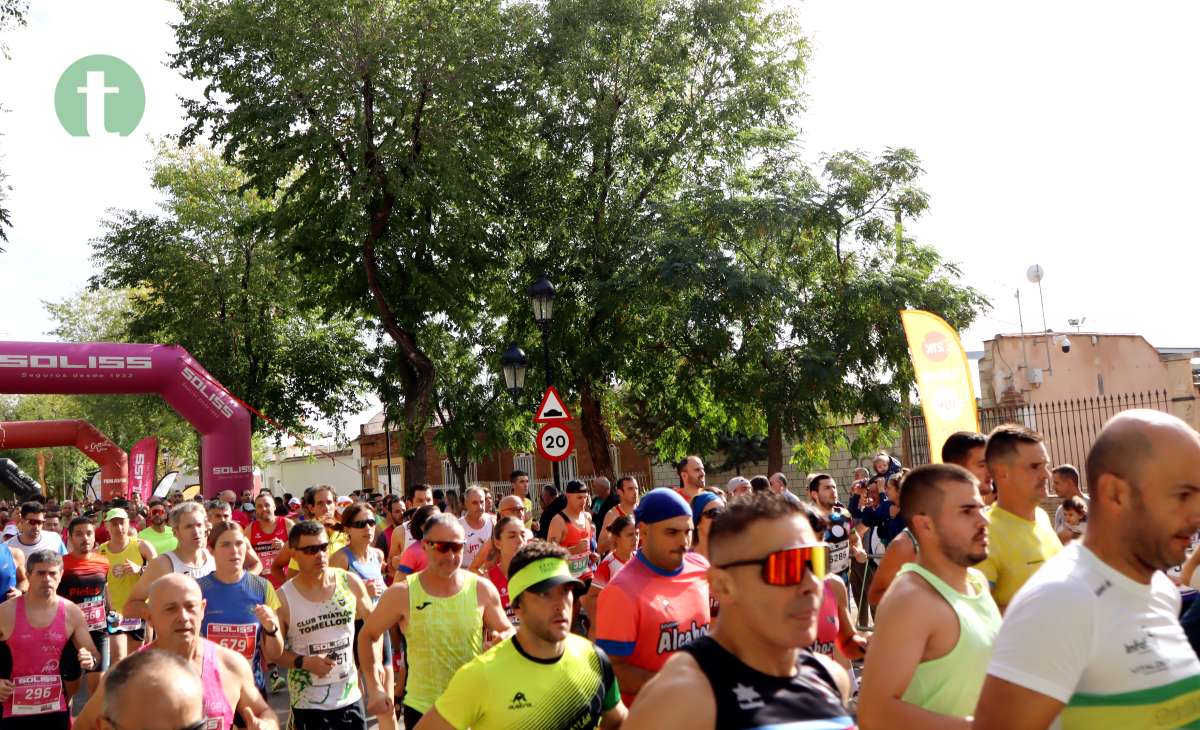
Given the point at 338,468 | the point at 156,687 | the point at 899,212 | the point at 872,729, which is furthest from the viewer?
the point at 338,468

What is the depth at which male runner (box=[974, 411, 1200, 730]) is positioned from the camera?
2.51 m

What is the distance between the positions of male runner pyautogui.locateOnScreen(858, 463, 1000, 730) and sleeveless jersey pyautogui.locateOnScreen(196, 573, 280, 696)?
446cm

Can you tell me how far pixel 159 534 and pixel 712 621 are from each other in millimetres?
8468

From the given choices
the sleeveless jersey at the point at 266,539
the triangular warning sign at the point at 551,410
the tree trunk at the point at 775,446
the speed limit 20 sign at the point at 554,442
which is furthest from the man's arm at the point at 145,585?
the tree trunk at the point at 775,446

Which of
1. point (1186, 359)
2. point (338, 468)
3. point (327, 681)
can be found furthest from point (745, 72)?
point (338, 468)

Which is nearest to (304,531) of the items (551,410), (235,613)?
(235,613)

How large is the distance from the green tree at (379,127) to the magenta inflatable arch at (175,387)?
348 cm

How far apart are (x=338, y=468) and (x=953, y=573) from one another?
76646mm

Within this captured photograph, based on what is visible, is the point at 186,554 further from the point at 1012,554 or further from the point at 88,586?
the point at 1012,554

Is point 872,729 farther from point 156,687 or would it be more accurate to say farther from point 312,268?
point 312,268

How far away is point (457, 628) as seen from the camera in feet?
20.3

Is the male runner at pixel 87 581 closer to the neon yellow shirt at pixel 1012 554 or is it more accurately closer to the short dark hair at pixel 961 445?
the short dark hair at pixel 961 445

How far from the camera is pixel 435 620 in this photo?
6203mm

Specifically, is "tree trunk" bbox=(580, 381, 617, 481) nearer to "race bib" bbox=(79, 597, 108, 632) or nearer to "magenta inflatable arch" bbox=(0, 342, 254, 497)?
"magenta inflatable arch" bbox=(0, 342, 254, 497)
